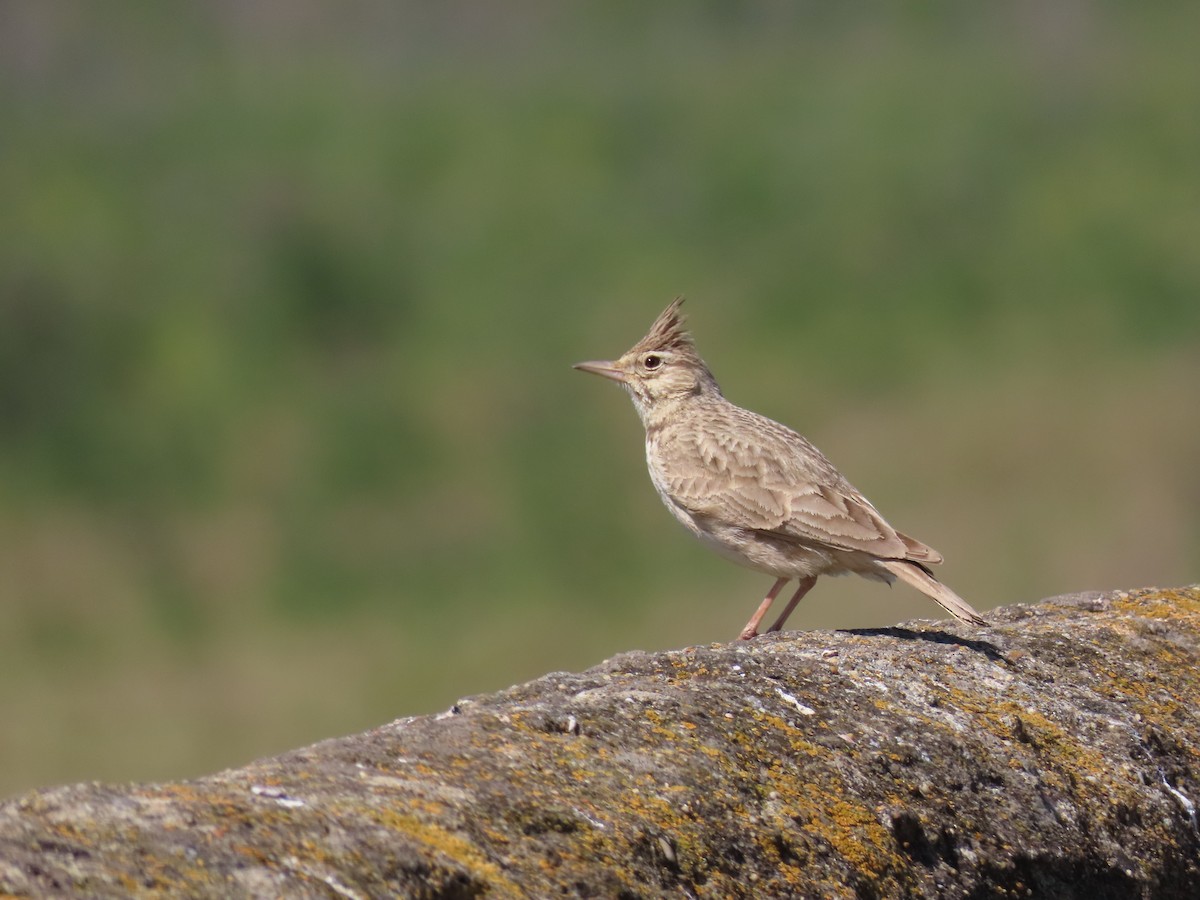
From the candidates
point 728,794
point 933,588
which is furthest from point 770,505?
point 728,794

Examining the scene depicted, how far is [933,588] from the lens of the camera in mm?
6129

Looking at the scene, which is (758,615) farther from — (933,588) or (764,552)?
(933,588)

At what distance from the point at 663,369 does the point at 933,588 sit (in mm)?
2730

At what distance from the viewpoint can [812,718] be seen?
4043 mm

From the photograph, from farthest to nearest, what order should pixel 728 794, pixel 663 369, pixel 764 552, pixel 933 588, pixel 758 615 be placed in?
pixel 663 369, pixel 764 552, pixel 758 615, pixel 933 588, pixel 728 794

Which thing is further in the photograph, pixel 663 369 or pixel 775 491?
pixel 663 369

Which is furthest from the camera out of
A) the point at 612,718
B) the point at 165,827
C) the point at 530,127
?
the point at 530,127

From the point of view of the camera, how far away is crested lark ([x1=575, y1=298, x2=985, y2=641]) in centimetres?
651

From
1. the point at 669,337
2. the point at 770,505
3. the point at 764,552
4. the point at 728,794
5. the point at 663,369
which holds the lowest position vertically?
the point at 728,794

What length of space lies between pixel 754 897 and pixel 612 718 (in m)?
0.53

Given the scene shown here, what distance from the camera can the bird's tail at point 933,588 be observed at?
5.57 m

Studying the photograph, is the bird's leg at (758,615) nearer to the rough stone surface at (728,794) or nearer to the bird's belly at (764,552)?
the bird's belly at (764,552)

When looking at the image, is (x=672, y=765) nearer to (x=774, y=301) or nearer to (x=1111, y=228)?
(x=774, y=301)

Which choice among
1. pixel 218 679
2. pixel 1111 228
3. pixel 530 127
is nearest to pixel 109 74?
pixel 530 127
